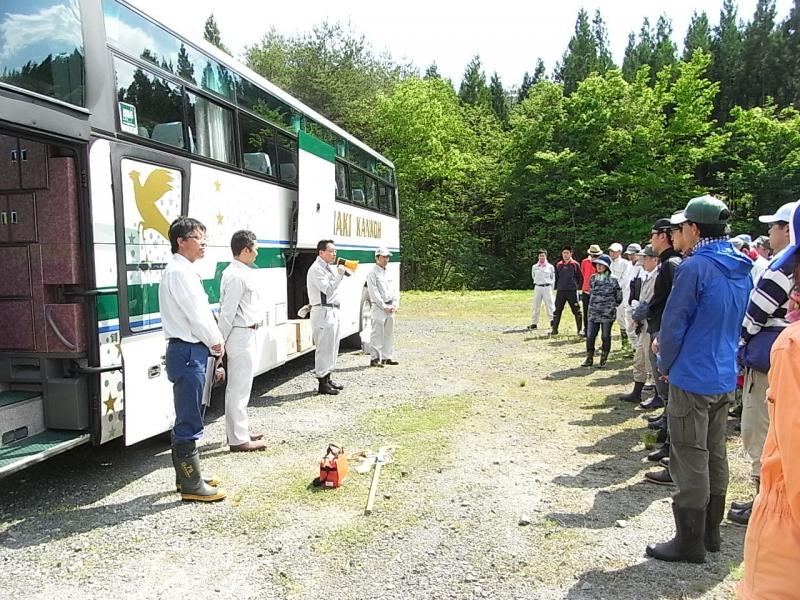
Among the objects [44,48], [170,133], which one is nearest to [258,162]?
[170,133]

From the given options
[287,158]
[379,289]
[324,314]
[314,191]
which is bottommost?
[324,314]

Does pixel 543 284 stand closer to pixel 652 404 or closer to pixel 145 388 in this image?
pixel 652 404

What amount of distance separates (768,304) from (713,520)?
159 centimetres

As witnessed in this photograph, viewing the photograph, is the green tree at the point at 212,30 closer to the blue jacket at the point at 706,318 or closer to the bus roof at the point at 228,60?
the bus roof at the point at 228,60

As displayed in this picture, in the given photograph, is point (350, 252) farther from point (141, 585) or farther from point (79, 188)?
point (141, 585)

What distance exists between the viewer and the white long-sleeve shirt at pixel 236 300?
228 inches

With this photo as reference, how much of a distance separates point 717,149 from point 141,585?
106 feet

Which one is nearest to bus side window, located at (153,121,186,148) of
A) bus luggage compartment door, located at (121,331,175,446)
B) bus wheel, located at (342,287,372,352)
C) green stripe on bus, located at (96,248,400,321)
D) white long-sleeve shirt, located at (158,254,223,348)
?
green stripe on bus, located at (96,248,400,321)

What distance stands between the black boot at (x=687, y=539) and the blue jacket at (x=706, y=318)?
746 millimetres

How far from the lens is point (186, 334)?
456 centimetres

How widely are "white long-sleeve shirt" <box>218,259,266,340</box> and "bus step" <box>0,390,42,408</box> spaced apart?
164cm

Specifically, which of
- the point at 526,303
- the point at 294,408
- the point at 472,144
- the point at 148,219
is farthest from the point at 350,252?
the point at 472,144

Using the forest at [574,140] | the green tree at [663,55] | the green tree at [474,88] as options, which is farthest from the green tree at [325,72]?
the green tree at [663,55]

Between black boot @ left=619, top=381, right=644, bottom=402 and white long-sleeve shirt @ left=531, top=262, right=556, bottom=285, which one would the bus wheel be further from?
black boot @ left=619, top=381, right=644, bottom=402
